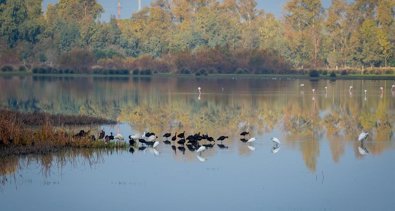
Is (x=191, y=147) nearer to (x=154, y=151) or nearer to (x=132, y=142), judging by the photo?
(x=154, y=151)

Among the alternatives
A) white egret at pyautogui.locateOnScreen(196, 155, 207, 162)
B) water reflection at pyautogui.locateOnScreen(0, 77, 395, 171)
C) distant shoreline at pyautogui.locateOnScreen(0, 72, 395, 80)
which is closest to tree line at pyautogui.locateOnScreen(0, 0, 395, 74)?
distant shoreline at pyautogui.locateOnScreen(0, 72, 395, 80)

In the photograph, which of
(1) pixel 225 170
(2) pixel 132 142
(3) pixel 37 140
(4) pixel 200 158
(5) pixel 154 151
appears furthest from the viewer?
(2) pixel 132 142

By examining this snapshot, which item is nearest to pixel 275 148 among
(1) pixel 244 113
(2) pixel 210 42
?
(1) pixel 244 113

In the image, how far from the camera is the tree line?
88938 millimetres

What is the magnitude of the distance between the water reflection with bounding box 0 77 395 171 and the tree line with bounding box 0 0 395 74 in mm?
35016

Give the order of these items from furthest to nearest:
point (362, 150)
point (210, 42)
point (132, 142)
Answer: point (210, 42) → point (362, 150) → point (132, 142)

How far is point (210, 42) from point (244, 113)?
64.3 metres

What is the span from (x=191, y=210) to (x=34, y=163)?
18.2 ft

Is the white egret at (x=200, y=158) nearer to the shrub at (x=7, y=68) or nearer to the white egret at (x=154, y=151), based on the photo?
the white egret at (x=154, y=151)

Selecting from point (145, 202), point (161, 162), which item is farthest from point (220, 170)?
point (145, 202)

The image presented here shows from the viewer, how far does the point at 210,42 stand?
10050cm

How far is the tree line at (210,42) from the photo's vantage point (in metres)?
88.9

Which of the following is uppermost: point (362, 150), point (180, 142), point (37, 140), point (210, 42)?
point (210, 42)

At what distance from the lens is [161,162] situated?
20562 mm
